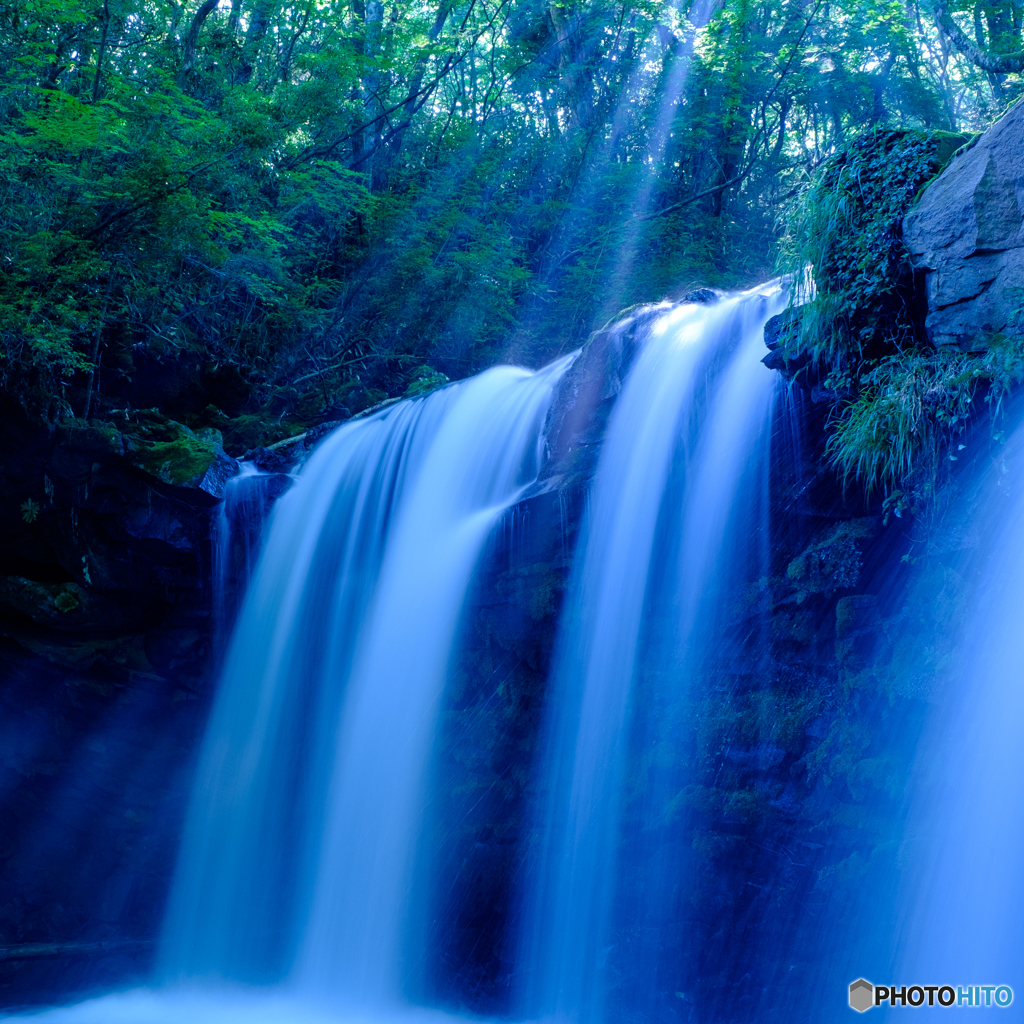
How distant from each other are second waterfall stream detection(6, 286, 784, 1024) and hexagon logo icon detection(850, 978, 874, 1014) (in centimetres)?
127

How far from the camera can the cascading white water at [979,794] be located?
4.25m

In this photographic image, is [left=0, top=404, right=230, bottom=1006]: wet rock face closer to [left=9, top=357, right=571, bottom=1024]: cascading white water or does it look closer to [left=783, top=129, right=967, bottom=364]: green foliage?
[left=9, top=357, right=571, bottom=1024]: cascading white water

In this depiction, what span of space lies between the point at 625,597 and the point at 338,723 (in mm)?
3585

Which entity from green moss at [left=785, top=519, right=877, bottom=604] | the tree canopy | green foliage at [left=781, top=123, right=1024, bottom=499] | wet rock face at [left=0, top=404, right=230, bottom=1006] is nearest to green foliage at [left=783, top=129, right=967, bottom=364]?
green foliage at [left=781, top=123, right=1024, bottom=499]

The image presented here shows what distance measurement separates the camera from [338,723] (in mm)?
8445

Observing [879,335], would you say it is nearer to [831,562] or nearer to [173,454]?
[831,562]

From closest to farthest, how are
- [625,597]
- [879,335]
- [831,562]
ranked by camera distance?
[879,335] → [831,562] → [625,597]

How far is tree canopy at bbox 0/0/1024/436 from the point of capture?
33.6 feet

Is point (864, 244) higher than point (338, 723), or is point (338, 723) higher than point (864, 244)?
point (864, 244)

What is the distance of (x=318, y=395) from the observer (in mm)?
14289

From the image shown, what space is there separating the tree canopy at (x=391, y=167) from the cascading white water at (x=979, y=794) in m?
8.97

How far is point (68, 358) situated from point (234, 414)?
4.15m

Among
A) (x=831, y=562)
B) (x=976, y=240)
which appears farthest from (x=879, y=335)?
(x=831, y=562)

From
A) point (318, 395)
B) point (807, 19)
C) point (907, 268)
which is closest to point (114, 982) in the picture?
point (318, 395)
